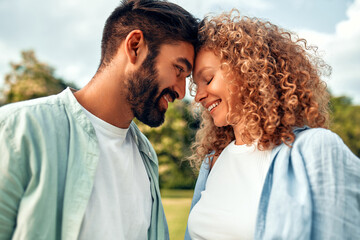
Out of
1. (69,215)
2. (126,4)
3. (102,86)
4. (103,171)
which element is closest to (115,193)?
(103,171)

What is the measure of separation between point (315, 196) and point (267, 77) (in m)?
0.78

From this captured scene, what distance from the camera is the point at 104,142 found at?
223 cm

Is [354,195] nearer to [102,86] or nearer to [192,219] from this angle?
[192,219]

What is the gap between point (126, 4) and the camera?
8.09 feet

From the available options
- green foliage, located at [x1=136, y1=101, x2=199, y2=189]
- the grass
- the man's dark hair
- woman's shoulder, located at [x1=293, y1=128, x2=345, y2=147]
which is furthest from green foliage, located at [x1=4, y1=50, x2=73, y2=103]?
woman's shoulder, located at [x1=293, y1=128, x2=345, y2=147]

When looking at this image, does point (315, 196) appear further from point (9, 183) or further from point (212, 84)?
point (9, 183)

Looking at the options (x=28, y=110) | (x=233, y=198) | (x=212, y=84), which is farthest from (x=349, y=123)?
(x=28, y=110)

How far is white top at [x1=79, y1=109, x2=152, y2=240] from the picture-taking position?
1934 mm

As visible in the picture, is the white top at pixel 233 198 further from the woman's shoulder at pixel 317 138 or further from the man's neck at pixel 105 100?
the man's neck at pixel 105 100

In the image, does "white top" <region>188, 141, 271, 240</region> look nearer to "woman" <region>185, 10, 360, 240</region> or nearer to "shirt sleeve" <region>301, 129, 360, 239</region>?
"woman" <region>185, 10, 360, 240</region>

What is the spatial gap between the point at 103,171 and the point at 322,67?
1.70 meters

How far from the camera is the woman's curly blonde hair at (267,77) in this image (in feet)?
6.68

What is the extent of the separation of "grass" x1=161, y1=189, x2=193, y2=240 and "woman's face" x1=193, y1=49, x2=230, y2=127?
22.4ft

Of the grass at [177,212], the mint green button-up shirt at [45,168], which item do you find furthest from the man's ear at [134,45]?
the grass at [177,212]
